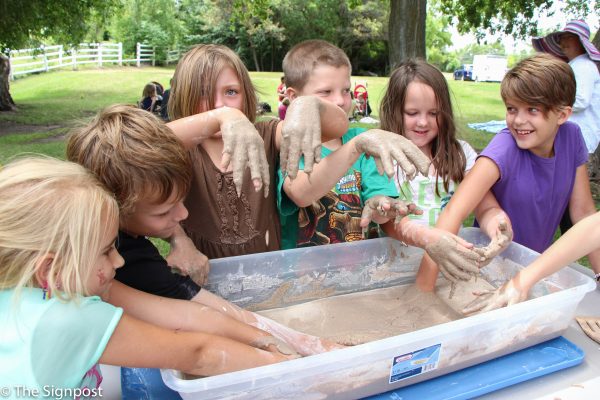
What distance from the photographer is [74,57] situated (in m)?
16.5

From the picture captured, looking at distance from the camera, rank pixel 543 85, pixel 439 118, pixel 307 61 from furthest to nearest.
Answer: pixel 439 118 < pixel 307 61 < pixel 543 85

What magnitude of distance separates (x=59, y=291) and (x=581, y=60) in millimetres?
3242

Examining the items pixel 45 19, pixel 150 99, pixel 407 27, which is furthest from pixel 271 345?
pixel 45 19

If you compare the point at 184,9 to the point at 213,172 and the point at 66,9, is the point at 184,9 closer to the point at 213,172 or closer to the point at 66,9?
the point at 66,9

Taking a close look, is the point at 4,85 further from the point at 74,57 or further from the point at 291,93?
the point at 291,93

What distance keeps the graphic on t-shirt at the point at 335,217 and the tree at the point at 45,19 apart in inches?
245

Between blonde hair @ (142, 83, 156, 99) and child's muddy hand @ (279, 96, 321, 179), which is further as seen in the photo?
blonde hair @ (142, 83, 156, 99)

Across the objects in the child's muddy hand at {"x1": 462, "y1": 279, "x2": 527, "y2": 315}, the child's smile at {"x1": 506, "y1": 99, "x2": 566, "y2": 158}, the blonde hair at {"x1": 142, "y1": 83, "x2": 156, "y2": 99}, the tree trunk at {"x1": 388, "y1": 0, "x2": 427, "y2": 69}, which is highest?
the tree trunk at {"x1": 388, "y1": 0, "x2": 427, "y2": 69}

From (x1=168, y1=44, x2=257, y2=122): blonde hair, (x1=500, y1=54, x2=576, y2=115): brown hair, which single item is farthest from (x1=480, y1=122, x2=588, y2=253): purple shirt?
(x1=168, y1=44, x2=257, y2=122): blonde hair

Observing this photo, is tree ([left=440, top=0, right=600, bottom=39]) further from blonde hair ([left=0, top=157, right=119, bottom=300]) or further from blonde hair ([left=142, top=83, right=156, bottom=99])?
blonde hair ([left=0, top=157, right=119, bottom=300])

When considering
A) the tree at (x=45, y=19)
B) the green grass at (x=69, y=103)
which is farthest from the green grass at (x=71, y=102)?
the tree at (x=45, y=19)

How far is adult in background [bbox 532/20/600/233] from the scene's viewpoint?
2854 millimetres

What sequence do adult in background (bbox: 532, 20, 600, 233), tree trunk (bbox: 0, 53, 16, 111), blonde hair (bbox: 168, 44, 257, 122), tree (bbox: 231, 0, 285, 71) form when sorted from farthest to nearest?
tree (bbox: 231, 0, 285, 71) → tree trunk (bbox: 0, 53, 16, 111) → adult in background (bbox: 532, 20, 600, 233) → blonde hair (bbox: 168, 44, 257, 122)

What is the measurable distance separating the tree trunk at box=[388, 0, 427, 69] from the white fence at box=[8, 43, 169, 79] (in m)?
11.7
